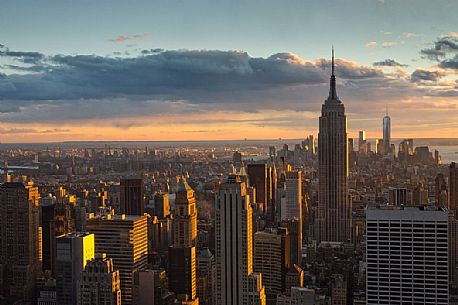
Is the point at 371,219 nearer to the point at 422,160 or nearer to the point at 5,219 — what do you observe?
the point at 422,160

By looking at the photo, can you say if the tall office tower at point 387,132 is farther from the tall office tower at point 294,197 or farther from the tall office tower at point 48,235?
the tall office tower at point 48,235

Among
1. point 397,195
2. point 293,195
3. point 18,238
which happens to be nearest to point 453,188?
point 397,195

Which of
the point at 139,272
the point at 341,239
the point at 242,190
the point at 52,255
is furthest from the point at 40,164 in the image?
the point at 341,239

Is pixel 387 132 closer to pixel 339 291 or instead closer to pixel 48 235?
pixel 339 291

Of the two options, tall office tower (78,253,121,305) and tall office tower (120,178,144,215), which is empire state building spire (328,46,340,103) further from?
tall office tower (78,253,121,305)

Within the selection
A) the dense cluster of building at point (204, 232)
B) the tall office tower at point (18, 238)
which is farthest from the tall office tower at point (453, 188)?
the tall office tower at point (18, 238)

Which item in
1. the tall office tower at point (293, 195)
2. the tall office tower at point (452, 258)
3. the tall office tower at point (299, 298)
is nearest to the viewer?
the tall office tower at point (452, 258)
